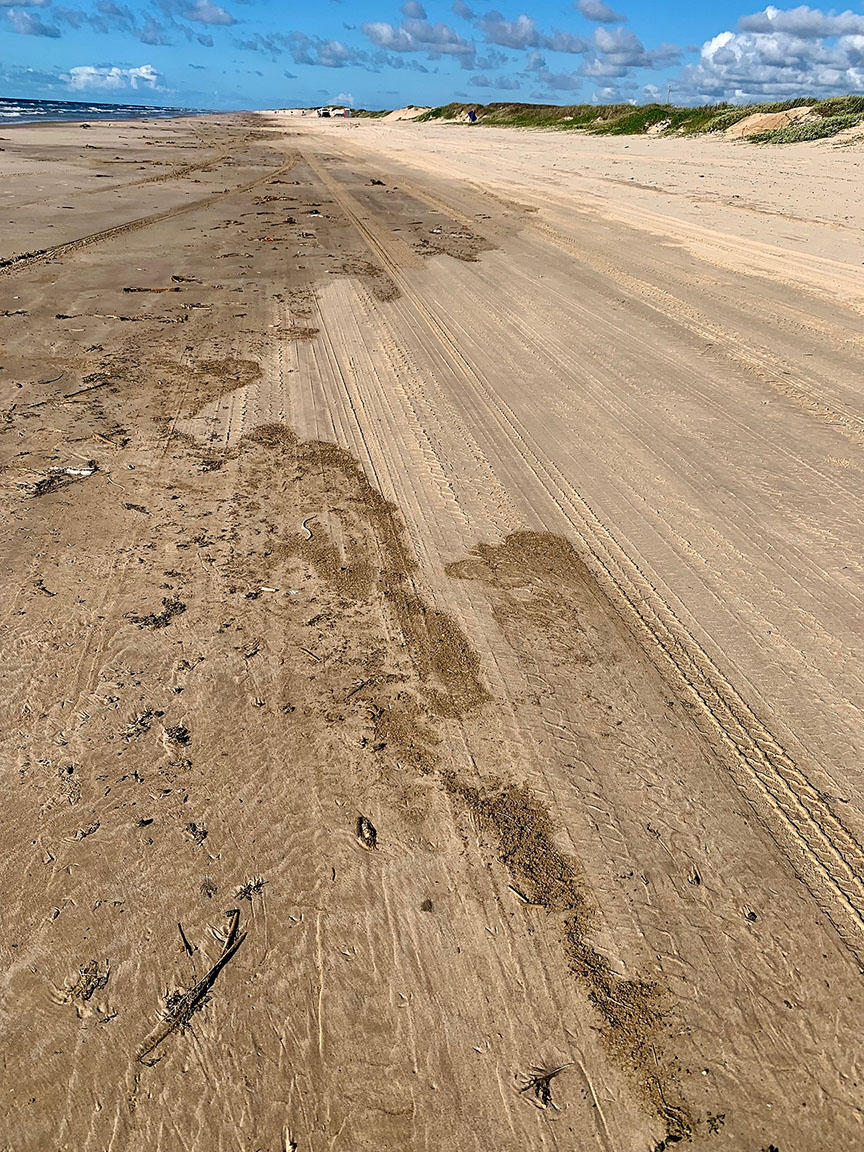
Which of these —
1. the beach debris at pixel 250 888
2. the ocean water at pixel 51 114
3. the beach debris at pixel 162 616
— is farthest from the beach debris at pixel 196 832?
the ocean water at pixel 51 114

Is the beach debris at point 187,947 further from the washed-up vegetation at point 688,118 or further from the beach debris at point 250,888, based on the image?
the washed-up vegetation at point 688,118

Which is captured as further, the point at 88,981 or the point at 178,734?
the point at 178,734

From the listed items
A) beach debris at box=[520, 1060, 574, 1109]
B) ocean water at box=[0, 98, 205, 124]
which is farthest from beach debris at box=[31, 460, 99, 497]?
ocean water at box=[0, 98, 205, 124]

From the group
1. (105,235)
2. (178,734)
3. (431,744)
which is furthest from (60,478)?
(105,235)

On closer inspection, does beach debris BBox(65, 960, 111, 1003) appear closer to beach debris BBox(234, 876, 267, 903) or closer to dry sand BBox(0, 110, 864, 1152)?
dry sand BBox(0, 110, 864, 1152)

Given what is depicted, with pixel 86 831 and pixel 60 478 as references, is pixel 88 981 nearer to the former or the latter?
pixel 86 831

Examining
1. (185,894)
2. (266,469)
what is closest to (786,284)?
(266,469)

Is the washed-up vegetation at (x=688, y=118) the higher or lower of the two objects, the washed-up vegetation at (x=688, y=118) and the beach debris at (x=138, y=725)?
the higher
